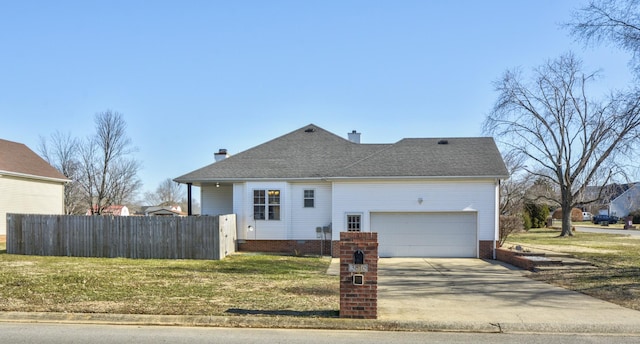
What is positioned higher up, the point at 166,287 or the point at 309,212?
the point at 309,212

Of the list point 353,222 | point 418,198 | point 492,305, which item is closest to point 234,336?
point 492,305

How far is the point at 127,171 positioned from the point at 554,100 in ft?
134

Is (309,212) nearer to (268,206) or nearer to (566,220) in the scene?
(268,206)

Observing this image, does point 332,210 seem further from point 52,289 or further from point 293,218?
point 52,289

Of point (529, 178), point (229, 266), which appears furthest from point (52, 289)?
point (529, 178)

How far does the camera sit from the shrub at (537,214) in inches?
1966

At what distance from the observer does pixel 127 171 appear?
52.4 metres

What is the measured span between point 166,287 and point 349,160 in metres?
13.5

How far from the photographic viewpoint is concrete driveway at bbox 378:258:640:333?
8312mm

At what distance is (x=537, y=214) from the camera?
51.2m

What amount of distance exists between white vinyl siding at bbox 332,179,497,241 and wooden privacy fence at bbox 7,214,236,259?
208 inches

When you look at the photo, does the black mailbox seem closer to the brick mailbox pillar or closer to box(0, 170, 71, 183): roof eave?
the brick mailbox pillar

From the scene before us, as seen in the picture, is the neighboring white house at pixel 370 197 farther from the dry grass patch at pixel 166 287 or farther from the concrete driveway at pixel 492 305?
the concrete driveway at pixel 492 305

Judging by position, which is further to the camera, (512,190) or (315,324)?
(512,190)
